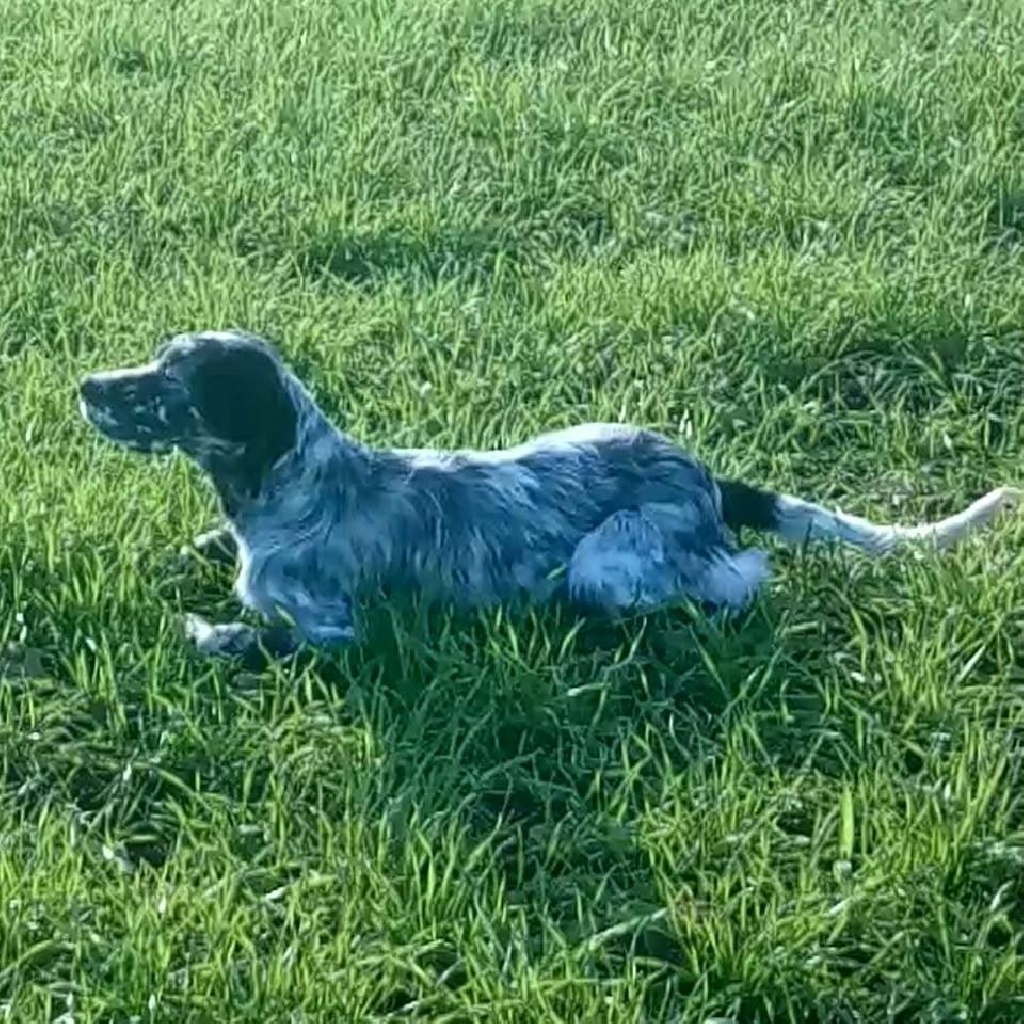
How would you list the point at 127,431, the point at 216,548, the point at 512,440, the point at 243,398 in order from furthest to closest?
1. the point at 512,440
2. the point at 216,548
3. the point at 127,431
4. the point at 243,398

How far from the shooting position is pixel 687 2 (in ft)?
30.6

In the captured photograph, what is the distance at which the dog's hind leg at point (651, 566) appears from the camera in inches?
192

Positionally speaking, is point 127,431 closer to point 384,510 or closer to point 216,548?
point 216,548

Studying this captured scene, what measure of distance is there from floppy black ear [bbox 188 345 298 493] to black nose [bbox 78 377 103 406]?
0.22 m

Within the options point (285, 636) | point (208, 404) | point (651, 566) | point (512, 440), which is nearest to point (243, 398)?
point (208, 404)

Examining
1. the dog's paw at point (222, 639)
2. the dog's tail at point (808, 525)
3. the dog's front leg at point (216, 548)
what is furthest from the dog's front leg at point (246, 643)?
the dog's tail at point (808, 525)

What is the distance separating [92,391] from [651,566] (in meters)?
1.19

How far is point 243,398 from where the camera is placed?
15.5 ft

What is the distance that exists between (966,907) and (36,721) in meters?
1.80

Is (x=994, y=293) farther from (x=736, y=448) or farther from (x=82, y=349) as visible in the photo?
(x=82, y=349)

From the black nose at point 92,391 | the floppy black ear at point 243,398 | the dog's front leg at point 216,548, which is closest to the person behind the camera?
the floppy black ear at point 243,398

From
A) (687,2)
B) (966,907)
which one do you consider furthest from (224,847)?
(687,2)

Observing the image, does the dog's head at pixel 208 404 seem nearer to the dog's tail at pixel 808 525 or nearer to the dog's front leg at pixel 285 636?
the dog's front leg at pixel 285 636

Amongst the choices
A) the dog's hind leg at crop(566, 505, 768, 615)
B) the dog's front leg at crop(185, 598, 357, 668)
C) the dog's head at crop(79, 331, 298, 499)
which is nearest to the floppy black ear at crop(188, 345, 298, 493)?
the dog's head at crop(79, 331, 298, 499)
